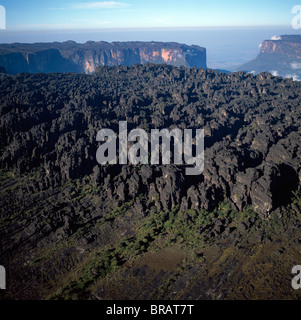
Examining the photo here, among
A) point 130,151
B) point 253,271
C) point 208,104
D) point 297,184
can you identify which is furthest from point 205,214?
point 208,104

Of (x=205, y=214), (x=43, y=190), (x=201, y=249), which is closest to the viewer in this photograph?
(x=201, y=249)

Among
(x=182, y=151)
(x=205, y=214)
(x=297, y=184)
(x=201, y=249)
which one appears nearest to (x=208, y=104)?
(x=182, y=151)

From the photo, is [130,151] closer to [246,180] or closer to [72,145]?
[72,145]

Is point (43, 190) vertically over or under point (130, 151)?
under

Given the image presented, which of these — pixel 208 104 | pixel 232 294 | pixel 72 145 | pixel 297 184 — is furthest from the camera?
pixel 208 104

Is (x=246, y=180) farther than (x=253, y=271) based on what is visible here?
Yes

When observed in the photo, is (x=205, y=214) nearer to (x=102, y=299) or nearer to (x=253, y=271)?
(x=253, y=271)

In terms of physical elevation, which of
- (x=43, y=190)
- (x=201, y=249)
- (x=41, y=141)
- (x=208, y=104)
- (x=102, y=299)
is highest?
(x=208, y=104)

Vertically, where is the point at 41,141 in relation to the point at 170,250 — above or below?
above

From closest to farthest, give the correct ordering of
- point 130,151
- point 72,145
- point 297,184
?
1. point 297,184
2. point 130,151
3. point 72,145
